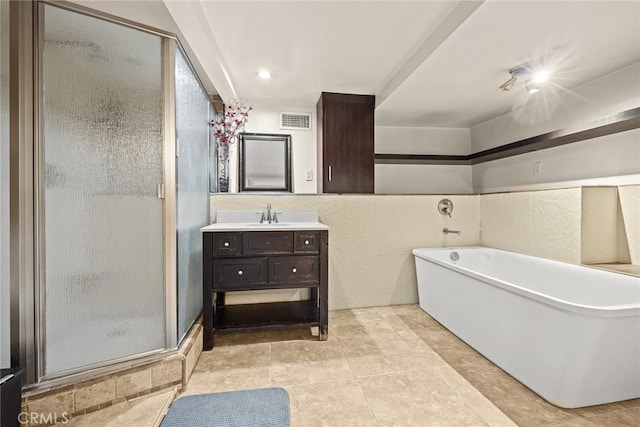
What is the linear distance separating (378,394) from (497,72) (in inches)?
Result: 96.9

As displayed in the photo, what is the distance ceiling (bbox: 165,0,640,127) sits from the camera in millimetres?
1555

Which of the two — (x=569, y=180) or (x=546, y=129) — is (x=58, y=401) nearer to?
(x=569, y=180)

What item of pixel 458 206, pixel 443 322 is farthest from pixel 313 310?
pixel 458 206

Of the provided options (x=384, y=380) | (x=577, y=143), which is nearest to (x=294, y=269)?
(x=384, y=380)

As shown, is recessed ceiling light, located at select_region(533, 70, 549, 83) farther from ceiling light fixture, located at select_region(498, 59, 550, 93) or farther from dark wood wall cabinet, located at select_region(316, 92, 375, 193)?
dark wood wall cabinet, located at select_region(316, 92, 375, 193)

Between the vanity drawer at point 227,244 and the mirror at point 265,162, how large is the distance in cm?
107

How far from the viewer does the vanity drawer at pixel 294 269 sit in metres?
2.02

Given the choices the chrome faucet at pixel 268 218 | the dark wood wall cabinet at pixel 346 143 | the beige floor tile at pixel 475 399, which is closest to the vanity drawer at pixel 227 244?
the chrome faucet at pixel 268 218

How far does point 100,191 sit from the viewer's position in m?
1.42

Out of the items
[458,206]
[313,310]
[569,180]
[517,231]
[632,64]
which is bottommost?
[313,310]

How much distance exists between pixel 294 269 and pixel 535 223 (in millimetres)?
2126

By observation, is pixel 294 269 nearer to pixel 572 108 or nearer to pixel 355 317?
pixel 355 317

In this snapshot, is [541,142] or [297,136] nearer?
[541,142]

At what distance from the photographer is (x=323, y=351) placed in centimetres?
194
